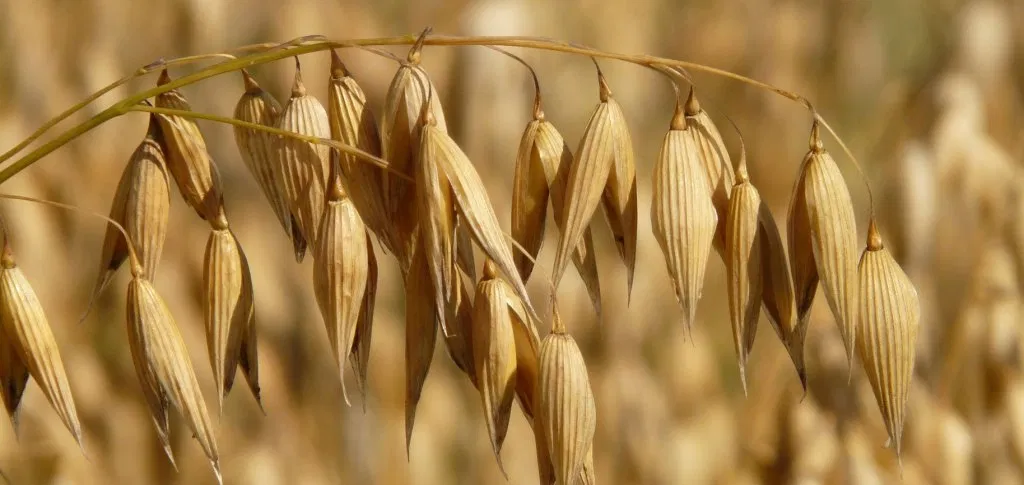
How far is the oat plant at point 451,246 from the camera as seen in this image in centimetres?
43

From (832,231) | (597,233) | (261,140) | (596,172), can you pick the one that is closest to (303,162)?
(261,140)

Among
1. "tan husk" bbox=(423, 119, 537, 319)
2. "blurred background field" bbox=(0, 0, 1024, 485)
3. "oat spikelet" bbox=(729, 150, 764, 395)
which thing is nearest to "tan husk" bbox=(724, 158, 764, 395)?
"oat spikelet" bbox=(729, 150, 764, 395)

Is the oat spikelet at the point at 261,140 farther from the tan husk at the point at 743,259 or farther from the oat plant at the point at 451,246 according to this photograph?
the tan husk at the point at 743,259

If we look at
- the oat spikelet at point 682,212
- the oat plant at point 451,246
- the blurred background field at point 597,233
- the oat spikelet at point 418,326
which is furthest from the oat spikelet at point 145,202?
the blurred background field at point 597,233

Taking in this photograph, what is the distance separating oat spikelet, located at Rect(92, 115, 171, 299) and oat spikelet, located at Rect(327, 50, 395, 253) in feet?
0.26

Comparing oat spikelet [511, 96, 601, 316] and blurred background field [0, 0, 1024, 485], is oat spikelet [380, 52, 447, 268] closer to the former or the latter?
oat spikelet [511, 96, 601, 316]

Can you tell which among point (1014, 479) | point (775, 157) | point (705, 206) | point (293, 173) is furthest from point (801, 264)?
point (1014, 479)

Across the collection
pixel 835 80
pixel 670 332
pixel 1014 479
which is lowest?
pixel 1014 479

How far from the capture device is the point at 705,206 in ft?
1.47

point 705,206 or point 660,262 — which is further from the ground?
point 705,206

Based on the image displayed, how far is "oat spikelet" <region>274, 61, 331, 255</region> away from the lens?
16.5 inches

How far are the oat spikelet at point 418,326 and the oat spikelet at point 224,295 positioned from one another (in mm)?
71

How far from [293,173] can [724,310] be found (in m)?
0.74

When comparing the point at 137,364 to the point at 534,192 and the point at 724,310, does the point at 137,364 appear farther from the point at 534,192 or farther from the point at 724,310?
the point at 724,310
